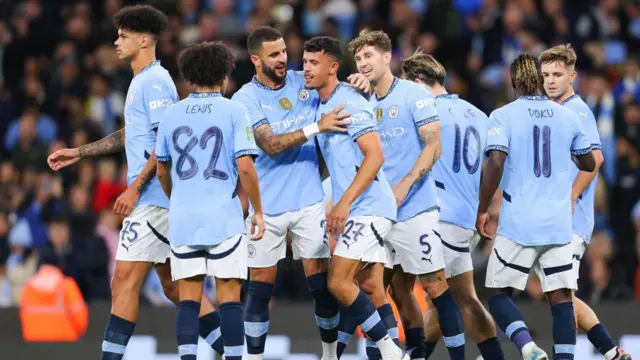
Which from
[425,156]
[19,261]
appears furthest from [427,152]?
[19,261]

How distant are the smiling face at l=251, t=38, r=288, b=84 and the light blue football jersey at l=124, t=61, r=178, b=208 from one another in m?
0.71

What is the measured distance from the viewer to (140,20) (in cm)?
933

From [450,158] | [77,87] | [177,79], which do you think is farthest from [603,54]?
[450,158]

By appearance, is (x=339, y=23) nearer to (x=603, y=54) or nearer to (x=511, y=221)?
(x=603, y=54)

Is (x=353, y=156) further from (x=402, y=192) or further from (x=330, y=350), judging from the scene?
(x=330, y=350)

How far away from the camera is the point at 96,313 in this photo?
13344mm

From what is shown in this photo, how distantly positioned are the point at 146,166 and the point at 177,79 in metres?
8.19

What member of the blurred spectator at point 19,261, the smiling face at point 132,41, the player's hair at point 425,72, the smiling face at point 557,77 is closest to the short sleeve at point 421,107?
the player's hair at point 425,72

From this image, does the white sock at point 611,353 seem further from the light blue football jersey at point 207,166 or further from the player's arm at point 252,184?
the light blue football jersey at point 207,166

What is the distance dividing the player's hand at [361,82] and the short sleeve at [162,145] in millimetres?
1473

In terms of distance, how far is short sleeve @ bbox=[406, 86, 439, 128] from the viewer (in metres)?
9.25

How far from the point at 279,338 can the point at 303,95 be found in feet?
10.6

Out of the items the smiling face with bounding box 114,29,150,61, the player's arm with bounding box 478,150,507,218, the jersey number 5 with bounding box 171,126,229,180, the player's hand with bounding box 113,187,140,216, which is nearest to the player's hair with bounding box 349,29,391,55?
the player's arm with bounding box 478,150,507,218

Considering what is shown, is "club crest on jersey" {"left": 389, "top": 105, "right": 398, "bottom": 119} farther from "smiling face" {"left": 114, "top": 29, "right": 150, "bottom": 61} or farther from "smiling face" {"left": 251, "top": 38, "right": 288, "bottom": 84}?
"smiling face" {"left": 114, "top": 29, "right": 150, "bottom": 61}
